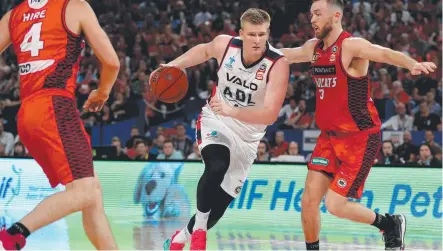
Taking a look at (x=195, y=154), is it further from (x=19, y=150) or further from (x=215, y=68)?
(x=215, y=68)

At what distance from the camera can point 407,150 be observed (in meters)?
13.4

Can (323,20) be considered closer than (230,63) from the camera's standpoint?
Yes

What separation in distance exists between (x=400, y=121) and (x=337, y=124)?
7.55m

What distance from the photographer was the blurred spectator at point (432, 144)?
1310 cm

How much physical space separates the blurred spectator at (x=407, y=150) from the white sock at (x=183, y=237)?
6791 mm

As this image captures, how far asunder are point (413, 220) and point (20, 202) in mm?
5663

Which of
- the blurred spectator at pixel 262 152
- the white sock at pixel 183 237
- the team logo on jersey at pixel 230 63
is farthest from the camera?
the blurred spectator at pixel 262 152

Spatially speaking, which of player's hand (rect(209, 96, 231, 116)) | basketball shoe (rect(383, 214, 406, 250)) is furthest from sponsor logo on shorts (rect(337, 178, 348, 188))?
player's hand (rect(209, 96, 231, 116))

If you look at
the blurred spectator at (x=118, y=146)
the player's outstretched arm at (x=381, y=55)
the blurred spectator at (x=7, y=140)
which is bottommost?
the blurred spectator at (x=7, y=140)

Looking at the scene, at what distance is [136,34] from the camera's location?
19578 millimetres

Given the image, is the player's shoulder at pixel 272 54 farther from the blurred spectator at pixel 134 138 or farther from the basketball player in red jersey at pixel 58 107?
the blurred spectator at pixel 134 138

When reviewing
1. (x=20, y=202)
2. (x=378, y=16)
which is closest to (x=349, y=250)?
(x=20, y=202)

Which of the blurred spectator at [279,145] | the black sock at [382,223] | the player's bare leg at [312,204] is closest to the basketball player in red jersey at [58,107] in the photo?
the player's bare leg at [312,204]

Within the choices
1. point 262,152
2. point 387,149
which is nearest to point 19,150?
point 262,152
